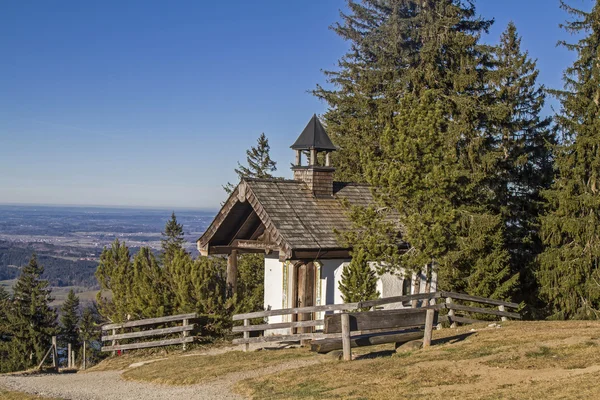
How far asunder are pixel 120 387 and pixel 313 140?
1114 centimetres

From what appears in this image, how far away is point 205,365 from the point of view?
19328 mm

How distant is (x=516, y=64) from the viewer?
3491cm

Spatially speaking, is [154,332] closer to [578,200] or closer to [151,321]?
[151,321]

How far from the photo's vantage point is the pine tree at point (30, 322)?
2229 inches

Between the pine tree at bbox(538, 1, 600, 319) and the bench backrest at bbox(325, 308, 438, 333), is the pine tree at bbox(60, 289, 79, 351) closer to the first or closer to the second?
the pine tree at bbox(538, 1, 600, 319)

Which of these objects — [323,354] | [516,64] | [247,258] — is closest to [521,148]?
[516,64]

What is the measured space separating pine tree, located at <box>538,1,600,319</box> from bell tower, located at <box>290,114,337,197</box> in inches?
382

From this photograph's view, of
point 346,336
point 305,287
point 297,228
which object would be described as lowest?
point 346,336

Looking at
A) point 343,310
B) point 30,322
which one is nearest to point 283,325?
point 343,310

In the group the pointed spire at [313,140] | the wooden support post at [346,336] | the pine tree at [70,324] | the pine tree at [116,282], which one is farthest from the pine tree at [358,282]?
the pine tree at [70,324]

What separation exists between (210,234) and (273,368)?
8.58 metres

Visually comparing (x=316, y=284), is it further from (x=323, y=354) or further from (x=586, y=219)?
(x=586, y=219)

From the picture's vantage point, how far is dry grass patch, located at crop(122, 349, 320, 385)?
17641 millimetres

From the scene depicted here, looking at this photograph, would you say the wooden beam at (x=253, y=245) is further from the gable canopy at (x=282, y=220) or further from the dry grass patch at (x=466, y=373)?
the dry grass patch at (x=466, y=373)
